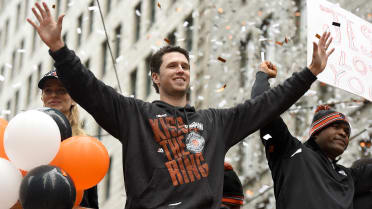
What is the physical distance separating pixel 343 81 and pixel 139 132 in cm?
197

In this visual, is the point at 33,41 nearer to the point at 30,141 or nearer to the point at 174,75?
the point at 174,75

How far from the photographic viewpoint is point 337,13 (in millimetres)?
6645

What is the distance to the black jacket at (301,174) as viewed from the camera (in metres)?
5.82

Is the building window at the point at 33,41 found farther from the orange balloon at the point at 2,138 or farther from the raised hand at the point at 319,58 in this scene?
the raised hand at the point at 319,58

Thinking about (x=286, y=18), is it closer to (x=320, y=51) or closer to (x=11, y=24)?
(x=320, y=51)

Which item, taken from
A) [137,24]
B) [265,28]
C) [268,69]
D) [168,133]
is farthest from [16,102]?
[168,133]

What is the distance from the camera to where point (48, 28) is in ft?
16.3

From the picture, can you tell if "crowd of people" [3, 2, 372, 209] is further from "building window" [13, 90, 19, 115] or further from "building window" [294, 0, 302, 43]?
"building window" [13, 90, 19, 115]

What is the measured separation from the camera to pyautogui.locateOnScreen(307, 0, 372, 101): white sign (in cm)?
637

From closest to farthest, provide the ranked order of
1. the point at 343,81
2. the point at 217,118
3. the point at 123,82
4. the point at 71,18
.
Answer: the point at 217,118 → the point at 343,81 → the point at 123,82 → the point at 71,18

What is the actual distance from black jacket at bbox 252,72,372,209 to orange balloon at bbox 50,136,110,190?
3.95 ft

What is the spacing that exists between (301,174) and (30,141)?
1907mm

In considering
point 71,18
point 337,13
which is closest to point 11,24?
point 71,18

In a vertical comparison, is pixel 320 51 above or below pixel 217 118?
above
